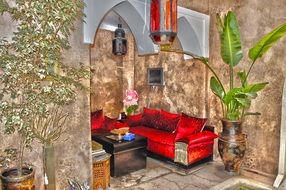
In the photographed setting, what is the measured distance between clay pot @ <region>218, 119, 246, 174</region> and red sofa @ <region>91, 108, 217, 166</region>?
56 cm

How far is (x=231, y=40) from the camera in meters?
3.80

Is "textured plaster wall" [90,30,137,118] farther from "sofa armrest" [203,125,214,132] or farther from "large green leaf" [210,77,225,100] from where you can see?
"large green leaf" [210,77,225,100]

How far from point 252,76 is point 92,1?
3015 mm

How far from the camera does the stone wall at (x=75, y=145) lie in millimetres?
2863

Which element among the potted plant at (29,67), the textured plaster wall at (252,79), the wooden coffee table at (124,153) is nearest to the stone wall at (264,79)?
the textured plaster wall at (252,79)

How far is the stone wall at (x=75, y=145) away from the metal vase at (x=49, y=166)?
0.67 feet

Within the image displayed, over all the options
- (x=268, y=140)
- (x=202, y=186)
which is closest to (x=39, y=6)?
(x=202, y=186)

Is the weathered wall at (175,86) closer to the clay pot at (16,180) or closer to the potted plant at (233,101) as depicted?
the potted plant at (233,101)

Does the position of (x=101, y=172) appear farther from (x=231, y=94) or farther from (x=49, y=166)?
→ (x=231, y=94)

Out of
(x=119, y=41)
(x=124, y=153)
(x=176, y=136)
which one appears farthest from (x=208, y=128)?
(x=119, y=41)

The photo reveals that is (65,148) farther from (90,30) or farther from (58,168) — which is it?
(90,30)

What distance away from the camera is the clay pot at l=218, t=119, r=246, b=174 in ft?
12.6

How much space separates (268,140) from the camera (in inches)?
159

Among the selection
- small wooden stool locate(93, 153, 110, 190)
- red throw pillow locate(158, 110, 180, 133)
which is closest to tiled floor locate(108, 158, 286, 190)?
small wooden stool locate(93, 153, 110, 190)
